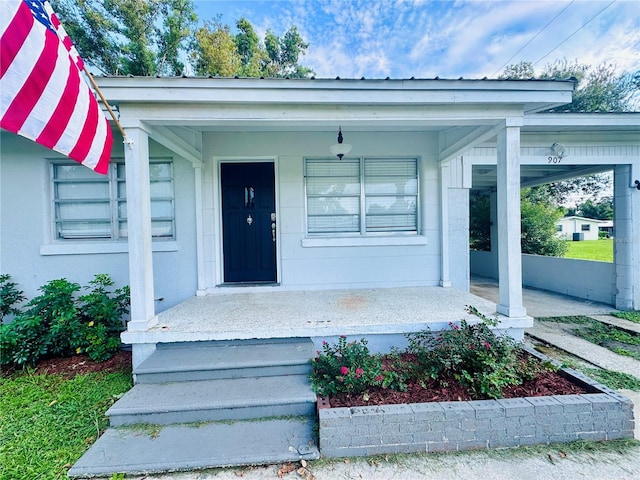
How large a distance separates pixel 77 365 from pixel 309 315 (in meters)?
2.72

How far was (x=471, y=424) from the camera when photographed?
2018 mm

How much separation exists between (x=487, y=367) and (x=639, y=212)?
5.38m

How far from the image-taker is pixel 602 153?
5.10 m

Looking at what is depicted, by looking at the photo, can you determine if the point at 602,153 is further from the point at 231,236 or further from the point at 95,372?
the point at 95,372

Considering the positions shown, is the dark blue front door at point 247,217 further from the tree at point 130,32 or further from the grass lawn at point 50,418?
the tree at point 130,32

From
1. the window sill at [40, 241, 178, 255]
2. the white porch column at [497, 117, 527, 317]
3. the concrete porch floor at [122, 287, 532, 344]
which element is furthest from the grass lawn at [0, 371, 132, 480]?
the white porch column at [497, 117, 527, 317]

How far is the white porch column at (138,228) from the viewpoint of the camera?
2812mm

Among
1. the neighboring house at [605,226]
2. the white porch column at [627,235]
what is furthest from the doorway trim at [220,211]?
the neighboring house at [605,226]

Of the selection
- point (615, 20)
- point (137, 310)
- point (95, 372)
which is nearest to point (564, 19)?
point (615, 20)

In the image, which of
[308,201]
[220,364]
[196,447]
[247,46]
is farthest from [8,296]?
[247,46]

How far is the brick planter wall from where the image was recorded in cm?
196

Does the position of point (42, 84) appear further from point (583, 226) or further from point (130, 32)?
point (583, 226)

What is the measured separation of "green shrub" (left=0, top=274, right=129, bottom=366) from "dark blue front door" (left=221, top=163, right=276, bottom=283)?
1630mm

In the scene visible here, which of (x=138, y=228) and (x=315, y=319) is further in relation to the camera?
(x=315, y=319)
